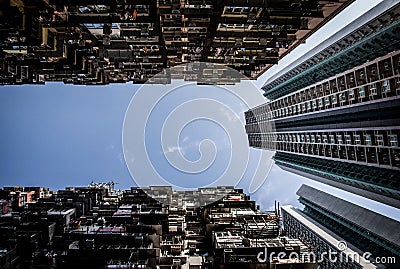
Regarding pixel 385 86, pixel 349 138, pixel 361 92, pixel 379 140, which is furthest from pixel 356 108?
pixel 385 86

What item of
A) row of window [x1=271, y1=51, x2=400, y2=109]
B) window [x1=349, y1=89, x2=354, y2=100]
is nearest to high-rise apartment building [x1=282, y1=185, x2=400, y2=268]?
window [x1=349, y1=89, x2=354, y2=100]

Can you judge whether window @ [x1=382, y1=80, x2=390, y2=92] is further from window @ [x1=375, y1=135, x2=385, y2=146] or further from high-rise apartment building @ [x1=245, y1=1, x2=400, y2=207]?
window @ [x1=375, y1=135, x2=385, y2=146]

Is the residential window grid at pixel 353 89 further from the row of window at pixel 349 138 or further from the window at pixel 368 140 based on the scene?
the window at pixel 368 140

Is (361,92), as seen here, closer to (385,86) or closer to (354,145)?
(385,86)

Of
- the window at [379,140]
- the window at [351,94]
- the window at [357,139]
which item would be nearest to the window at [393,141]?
the window at [379,140]

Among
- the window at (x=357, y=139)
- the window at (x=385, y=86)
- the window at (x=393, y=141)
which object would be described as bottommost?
the window at (x=393, y=141)

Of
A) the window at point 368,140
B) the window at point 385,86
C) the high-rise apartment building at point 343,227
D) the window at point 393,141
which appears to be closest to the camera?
the window at point 393,141

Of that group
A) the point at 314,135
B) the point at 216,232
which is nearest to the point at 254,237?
the point at 216,232

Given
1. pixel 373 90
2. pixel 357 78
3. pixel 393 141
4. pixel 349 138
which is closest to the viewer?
pixel 393 141

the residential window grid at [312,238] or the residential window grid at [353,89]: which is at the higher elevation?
the residential window grid at [353,89]
